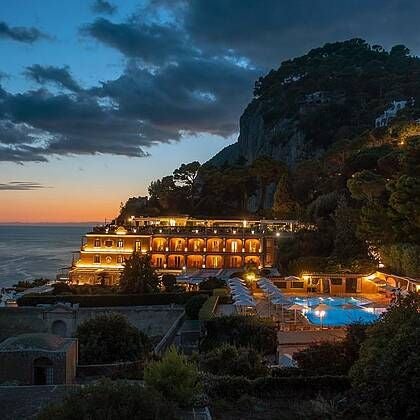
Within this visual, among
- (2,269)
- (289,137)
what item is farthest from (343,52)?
(2,269)

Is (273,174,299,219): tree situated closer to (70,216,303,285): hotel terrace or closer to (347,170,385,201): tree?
(70,216,303,285): hotel terrace

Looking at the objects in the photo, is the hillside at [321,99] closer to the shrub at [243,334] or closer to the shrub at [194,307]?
the shrub at [194,307]

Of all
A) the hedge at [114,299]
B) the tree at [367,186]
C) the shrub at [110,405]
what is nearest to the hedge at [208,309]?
the hedge at [114,299]

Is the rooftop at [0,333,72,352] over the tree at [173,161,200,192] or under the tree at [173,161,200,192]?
under

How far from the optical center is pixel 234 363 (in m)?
14.2

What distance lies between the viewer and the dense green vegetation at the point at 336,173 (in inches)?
1319

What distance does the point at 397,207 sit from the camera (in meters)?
31.2

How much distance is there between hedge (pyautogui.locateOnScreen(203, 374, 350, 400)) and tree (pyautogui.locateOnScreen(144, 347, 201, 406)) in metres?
1.35

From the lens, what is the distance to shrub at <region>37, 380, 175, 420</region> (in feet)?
22.5

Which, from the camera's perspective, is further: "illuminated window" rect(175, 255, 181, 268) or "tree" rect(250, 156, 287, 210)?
"tree" rect(250, 156, 287, 210)

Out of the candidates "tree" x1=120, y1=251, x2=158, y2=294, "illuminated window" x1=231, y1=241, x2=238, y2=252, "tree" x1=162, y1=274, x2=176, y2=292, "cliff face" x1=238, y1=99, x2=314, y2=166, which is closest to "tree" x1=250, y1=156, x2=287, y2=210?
"illuminated window" x1=231, y1=241, x2=238, y2=252

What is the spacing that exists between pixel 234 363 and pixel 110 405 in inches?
296

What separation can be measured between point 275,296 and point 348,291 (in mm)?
9609

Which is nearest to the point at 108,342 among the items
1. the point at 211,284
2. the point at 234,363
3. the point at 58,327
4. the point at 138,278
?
the point at 234,363
